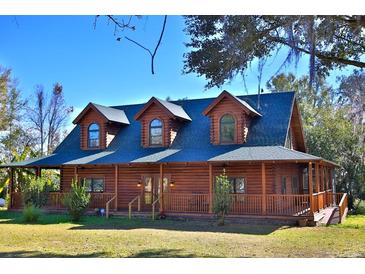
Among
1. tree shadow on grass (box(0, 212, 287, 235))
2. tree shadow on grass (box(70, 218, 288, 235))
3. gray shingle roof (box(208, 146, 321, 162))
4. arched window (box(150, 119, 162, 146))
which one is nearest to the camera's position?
tree shadow on grass (box(70, 218, 288, 235))

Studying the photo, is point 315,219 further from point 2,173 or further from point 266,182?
→ point 2,173

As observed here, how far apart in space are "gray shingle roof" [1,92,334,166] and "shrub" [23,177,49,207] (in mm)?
867

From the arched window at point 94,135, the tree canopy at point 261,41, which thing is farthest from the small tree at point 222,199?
the arched window at point 94,135

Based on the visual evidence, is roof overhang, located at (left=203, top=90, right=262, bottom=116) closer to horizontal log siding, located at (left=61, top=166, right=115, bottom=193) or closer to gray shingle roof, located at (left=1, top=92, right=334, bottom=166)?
gray shingle roof, located at (left=1, top=92, right=334, bottom=166)

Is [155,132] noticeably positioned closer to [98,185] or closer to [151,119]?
[151,119]

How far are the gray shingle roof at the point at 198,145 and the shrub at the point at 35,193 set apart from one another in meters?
0.87

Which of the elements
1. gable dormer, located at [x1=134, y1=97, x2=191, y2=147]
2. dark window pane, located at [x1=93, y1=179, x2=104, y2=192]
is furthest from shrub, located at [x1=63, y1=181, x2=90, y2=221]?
gable dormer, located at [x1=134, y1=97, x2=191, y2=147]

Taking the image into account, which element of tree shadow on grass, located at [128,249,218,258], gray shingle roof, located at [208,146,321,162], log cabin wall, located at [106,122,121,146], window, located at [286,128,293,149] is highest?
log cabin wall, located at [106,122,121,146]

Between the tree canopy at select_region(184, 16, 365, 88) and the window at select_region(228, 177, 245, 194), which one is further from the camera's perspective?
the window at select_region(228, 177, 245, 194)

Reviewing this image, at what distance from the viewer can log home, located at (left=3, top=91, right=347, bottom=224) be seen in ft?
51.7

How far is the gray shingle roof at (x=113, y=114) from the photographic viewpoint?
19.4 meters
